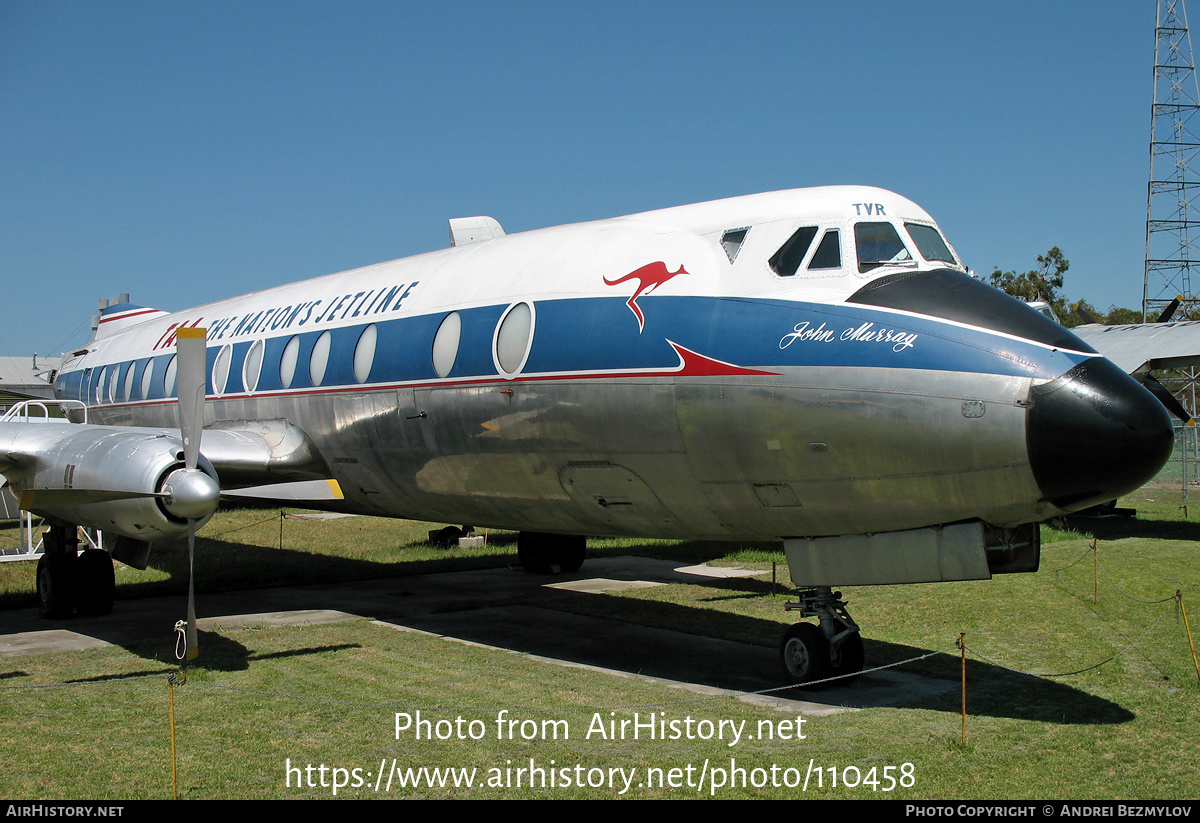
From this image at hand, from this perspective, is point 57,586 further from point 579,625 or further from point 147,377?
point 579,625

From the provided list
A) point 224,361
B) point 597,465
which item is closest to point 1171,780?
point 597,465

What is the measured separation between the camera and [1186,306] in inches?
2589

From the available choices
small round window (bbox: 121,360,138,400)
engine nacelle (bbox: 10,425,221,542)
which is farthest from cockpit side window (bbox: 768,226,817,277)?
small round window (bbox: 121,360,138,400)

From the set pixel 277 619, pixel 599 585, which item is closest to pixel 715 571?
pixel 599 585

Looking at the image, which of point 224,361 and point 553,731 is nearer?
point 553,731

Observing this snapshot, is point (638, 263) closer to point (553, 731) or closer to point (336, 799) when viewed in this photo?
point (553, 731)

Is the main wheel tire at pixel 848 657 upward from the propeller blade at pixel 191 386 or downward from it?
downward

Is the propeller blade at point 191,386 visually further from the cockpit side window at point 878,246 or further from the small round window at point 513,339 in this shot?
the cockpit side window at point 878,246

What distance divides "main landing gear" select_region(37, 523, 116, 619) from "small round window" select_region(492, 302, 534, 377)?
7.38m

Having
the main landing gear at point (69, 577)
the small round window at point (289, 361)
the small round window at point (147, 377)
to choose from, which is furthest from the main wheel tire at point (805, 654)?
the small round window at point (147, 377)

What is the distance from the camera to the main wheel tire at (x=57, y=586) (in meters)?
13.3

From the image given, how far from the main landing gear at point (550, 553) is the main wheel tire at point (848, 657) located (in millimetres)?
8281

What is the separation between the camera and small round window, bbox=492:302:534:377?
9.63 meters

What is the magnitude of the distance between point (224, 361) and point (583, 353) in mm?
7948
